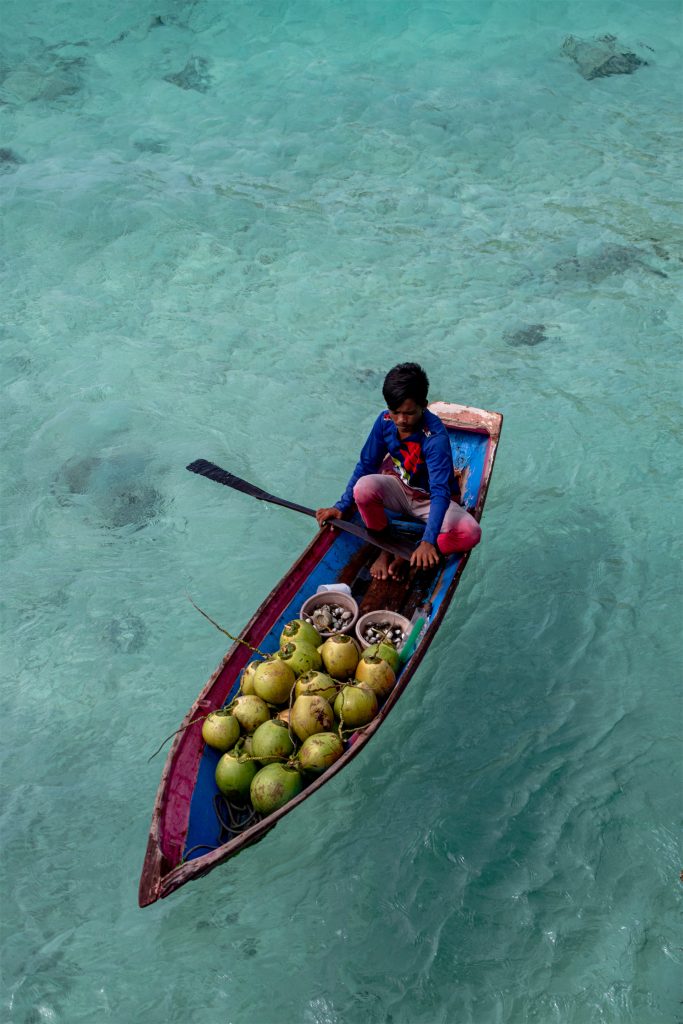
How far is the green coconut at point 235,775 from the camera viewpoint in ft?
13.6

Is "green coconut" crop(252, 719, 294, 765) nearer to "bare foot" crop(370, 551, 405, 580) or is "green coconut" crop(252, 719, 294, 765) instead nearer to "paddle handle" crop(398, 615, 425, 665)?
"paddle handle" crop(398, 615, 425, 665)

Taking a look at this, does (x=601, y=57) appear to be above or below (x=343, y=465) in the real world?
above

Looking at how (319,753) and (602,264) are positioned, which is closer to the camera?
(319,753)

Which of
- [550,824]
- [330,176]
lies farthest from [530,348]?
[550,824]

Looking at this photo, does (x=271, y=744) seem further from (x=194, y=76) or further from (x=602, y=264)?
(x=194, y=76)

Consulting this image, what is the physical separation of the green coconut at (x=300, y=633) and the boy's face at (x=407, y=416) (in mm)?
1380

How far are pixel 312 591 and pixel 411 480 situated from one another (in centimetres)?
101

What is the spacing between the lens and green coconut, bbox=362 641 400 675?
4531 mm

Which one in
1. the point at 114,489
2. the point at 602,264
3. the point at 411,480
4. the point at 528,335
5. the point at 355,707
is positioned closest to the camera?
the point at 355,707

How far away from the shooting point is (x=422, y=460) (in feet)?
17.8

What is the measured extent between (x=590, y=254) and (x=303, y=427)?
4.17 metres

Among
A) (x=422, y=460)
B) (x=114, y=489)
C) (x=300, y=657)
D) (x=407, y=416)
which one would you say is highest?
(x=407, y=416)

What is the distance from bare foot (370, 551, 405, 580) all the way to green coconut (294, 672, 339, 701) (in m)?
1.14

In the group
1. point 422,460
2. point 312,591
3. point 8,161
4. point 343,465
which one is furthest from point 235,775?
point 8,161
